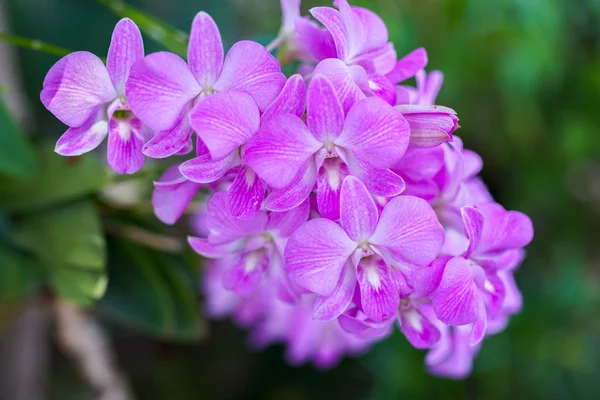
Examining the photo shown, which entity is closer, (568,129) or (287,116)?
(287,116)

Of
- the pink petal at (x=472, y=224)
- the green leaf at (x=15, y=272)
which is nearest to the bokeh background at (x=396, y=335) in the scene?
the green leaf at (x=15, y=272)

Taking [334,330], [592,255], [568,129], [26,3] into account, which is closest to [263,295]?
[334,330]

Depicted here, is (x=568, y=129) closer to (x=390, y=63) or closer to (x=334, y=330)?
(x=334, y=330)

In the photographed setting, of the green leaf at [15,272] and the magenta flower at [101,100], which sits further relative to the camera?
the green leaf at [15,272]

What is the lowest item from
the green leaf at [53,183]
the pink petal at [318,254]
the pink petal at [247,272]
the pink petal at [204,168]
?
the green leaf at [53,183]

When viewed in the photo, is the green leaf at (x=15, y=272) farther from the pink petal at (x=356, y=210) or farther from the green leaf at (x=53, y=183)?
the pink petal at (x=356, y=210)

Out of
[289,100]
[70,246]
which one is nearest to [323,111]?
[289,100]

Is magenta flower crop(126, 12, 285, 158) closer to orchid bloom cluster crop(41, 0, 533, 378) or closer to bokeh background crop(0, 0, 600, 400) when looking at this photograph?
orchid bloom cluster crop(41, 0, 533, 378)
